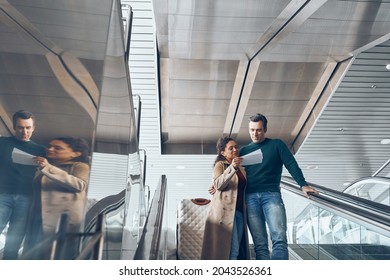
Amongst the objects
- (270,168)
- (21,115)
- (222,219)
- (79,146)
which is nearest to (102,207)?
(79,146)

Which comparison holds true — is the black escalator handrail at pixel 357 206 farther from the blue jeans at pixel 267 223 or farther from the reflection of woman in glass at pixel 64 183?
the reflection of woman in glass at pixel 64 183

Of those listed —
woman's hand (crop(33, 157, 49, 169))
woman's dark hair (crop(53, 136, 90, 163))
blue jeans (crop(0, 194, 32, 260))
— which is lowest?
blue jeans (crop(0, 194, 32, 260))

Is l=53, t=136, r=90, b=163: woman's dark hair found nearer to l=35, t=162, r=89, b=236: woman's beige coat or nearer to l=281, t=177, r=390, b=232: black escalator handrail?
l=35, t=162, r=89, b=236: woman's beige coat

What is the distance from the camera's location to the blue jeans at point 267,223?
2754 millimetres

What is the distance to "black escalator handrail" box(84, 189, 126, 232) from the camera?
4.77ft

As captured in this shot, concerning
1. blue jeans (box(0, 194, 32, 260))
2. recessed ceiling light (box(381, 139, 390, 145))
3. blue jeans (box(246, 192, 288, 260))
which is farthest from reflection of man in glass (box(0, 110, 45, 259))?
recessed ceiling light (box(381, 139, 390, 145))

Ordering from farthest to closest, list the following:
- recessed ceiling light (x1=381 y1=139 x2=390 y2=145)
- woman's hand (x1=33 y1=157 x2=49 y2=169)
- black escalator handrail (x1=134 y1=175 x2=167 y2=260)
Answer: recessed ceiling light (x1=381 y1=139 x2=390 y2=145)
black escalator handrail (x1=134 y1=175 x2=167 y2=260)
woman's hand (x1=33 y1=157 x2=49 y2=169)

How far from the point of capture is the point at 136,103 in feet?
16.7

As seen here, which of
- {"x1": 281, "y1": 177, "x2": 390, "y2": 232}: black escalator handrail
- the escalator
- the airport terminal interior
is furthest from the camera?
the escalator

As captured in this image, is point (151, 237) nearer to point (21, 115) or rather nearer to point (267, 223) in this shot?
point (267, 223)

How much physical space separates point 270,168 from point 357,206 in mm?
695

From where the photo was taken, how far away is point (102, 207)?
70.3 inches

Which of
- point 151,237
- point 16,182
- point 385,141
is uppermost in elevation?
point 385,141
